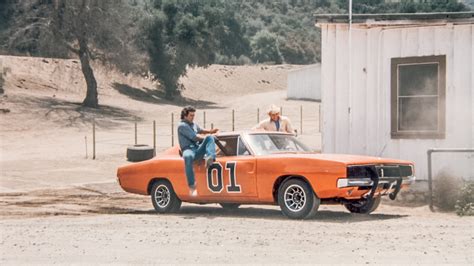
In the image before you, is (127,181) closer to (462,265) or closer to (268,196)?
(268,196)

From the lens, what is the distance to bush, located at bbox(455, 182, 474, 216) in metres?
13.4

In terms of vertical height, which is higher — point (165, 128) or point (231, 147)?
point (165, 128)

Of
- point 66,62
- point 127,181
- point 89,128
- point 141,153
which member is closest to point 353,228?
point 127,181

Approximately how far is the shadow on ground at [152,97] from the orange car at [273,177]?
129 feet

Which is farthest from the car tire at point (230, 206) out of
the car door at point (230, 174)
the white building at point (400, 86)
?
the white building at point (400, 86)

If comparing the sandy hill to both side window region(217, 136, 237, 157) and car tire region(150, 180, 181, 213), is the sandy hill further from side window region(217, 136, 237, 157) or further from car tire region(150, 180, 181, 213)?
side window region(217, 136, 237, 157)

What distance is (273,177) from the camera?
41.3ft

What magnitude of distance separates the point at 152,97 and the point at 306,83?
9.77 metres

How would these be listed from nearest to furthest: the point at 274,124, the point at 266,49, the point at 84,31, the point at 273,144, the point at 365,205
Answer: the point at 365,205 < the point at 273,144 < the point at 274,124 < the point at 84,31 < the point at 266,49

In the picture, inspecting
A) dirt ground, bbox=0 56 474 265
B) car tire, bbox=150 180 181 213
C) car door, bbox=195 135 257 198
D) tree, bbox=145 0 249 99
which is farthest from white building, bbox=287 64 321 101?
car door, bbox=195 135 257 198

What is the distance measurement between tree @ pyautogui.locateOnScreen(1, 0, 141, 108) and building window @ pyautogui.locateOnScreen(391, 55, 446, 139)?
29.9 m

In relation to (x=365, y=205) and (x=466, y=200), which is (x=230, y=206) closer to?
(x=365, y=205)

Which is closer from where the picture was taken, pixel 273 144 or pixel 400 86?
pixel 273 144

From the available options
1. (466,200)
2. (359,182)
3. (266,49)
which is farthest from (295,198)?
(266,49)
